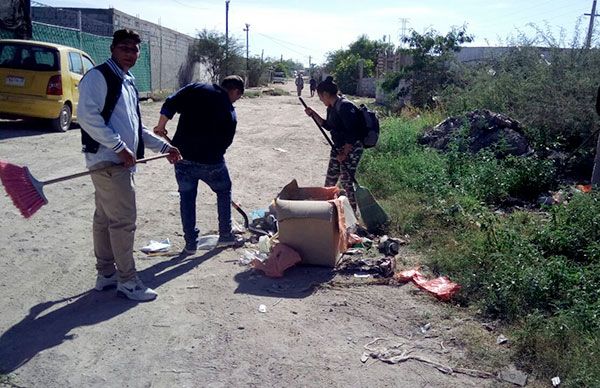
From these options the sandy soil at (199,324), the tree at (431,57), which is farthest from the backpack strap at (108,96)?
the tree at (431,57)

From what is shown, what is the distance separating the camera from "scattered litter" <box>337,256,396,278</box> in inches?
218

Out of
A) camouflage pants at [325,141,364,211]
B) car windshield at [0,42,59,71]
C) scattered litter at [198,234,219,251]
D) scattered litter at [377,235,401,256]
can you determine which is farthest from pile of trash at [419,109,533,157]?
car windshield at [0,42,59,71]

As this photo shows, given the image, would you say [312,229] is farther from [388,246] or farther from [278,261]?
[388,246]

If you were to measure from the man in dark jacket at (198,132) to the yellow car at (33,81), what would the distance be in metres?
7.08

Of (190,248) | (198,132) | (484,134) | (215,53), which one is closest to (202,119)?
(198,132)

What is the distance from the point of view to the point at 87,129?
4.16 meters

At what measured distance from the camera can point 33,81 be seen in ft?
38.3

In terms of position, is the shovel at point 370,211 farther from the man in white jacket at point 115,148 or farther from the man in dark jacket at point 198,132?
the man in white jacket at point 115,148

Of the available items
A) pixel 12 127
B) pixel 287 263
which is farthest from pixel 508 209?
pixel 12 127

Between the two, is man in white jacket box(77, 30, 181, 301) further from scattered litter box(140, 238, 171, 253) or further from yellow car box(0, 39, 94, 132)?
yellow car box(0, 39, 94, 132)

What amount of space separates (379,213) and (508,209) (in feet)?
6.95

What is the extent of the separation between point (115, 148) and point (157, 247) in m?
1.94

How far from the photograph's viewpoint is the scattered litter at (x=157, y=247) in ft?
19.2

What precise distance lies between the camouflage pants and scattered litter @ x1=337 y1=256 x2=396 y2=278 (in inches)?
60.7
